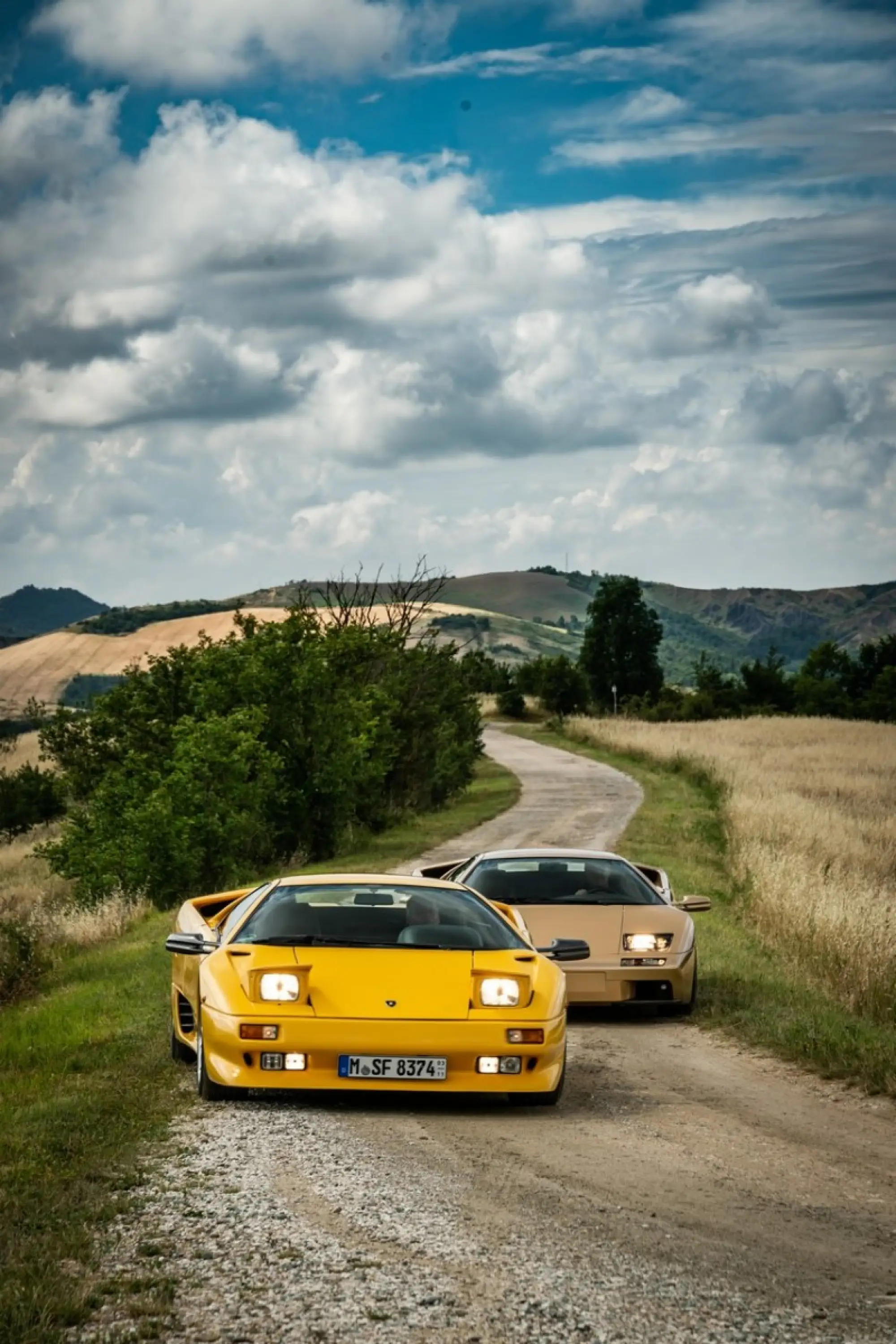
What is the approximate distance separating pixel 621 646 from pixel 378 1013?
385 ft

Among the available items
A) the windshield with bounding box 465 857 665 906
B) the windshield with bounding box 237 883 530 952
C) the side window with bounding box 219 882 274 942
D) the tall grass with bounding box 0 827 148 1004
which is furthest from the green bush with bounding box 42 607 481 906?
the windshield with bounding box 237 883 530 952

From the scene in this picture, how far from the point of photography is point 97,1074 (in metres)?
11.1

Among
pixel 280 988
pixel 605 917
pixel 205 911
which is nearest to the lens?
pixel 280 988

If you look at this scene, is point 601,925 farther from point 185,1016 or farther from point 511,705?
point 511,705

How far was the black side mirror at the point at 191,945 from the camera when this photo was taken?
10.2 meters

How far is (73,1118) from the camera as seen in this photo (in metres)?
9.02

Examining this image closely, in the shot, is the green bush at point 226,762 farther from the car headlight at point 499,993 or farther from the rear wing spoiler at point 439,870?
the car headlight at point 499,993

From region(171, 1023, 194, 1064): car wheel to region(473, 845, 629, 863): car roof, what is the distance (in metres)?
4.46

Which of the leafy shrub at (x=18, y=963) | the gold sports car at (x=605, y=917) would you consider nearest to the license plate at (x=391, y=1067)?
the gold sports car at (x=605, y=917)

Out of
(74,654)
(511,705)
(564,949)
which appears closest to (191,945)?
(564,949)

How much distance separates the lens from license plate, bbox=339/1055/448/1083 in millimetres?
9188

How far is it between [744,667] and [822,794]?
68668 mm

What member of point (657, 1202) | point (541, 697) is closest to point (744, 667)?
point (541, 697)

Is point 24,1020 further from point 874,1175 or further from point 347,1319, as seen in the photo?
point 347,1319
